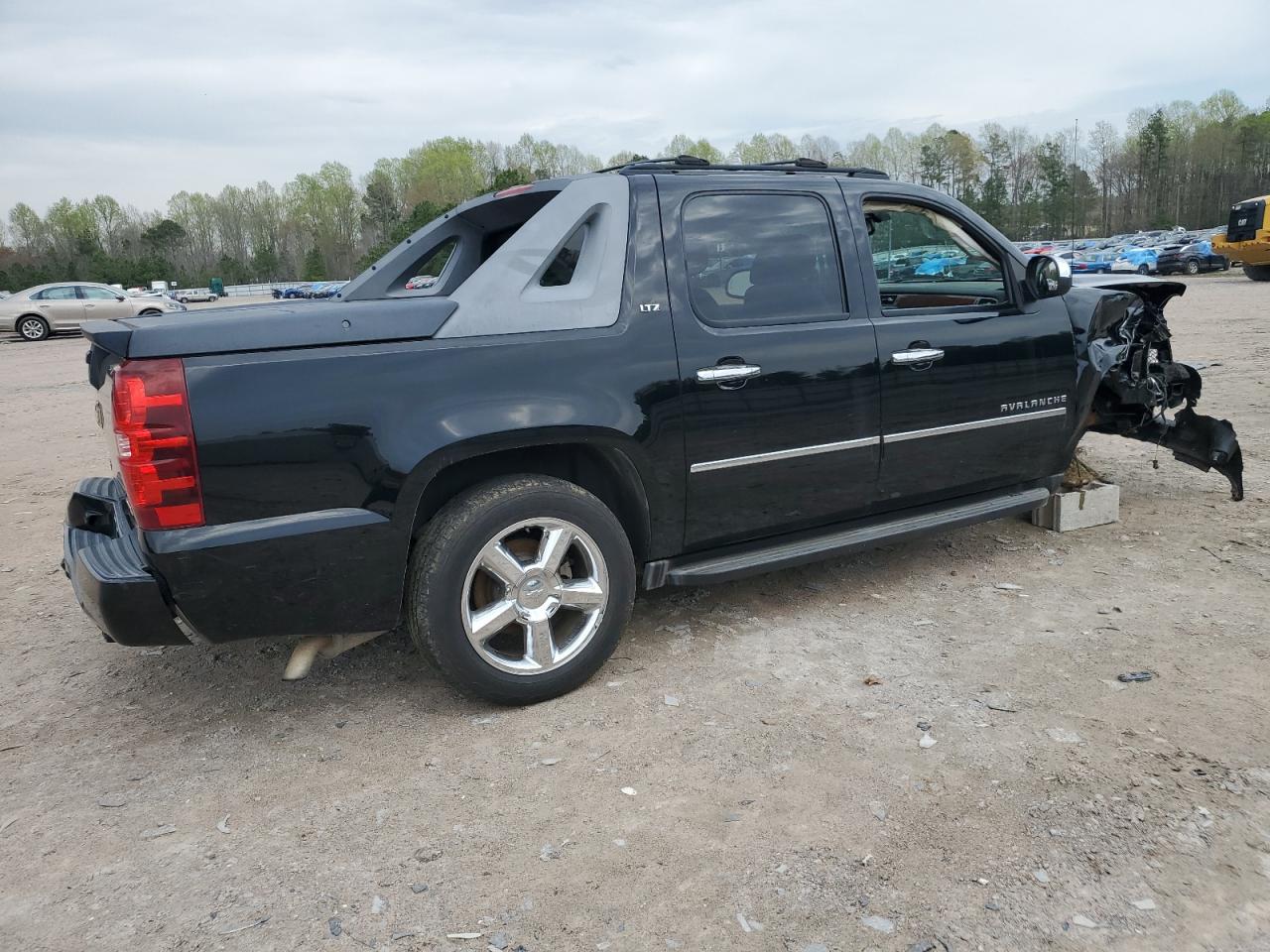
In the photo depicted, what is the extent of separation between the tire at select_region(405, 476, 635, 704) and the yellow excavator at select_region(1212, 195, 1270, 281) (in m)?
30.0

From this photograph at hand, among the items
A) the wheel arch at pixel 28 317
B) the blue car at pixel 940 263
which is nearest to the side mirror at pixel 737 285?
the blue car at pixel 940 263

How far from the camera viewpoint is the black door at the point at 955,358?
4.04 m

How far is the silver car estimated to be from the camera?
80.9 ft

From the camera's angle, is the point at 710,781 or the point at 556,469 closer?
the point at 710,781

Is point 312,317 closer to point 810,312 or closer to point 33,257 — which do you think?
point 810,312

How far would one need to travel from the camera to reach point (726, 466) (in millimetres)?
3648

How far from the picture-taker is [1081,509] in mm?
5211

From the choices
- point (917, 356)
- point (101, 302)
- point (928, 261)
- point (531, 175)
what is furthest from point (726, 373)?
point (531, 175)

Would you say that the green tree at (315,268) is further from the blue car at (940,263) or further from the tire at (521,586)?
the tire at (521,586)

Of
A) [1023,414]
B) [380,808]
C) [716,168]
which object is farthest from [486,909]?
[1023,414]

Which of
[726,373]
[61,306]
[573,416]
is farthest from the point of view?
[61,306]

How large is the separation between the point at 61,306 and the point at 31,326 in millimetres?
905

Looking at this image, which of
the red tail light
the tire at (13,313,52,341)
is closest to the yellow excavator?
the red tail light

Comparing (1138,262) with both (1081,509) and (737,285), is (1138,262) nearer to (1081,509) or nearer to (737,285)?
(1081,509)
